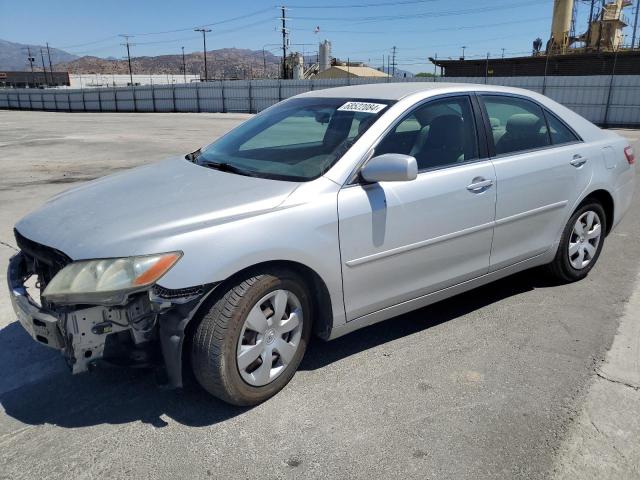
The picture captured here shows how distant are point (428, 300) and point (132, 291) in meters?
1.92

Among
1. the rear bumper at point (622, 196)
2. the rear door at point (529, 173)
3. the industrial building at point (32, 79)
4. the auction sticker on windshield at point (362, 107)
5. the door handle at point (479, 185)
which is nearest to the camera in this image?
the auction sticker on windshield at point (362, 107)

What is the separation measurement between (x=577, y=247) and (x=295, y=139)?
256 centimetres

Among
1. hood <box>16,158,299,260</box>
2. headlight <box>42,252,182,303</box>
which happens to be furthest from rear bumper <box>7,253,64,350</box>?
hood <box>16,158,299,260</box>

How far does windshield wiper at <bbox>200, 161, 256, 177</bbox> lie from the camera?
3242mm

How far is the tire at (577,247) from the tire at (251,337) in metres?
2.50

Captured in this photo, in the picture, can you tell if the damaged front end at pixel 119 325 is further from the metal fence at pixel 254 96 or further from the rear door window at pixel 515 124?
the metal fence at pixel 254 96

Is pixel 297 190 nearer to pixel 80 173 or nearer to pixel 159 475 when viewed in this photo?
pixel 159 475

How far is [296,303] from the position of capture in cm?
A: 289

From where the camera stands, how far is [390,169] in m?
2.92

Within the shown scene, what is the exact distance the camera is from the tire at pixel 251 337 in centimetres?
259

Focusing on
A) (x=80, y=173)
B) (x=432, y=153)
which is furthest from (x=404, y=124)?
(x=80, y=173)

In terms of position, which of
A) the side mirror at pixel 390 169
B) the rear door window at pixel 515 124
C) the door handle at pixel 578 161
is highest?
the rear door window at pixel 515 124

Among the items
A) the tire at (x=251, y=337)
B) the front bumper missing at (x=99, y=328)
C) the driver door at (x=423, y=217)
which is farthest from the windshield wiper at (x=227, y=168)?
the front bumper missing at (x=99, y=328)

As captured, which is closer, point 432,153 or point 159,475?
point 159,475
